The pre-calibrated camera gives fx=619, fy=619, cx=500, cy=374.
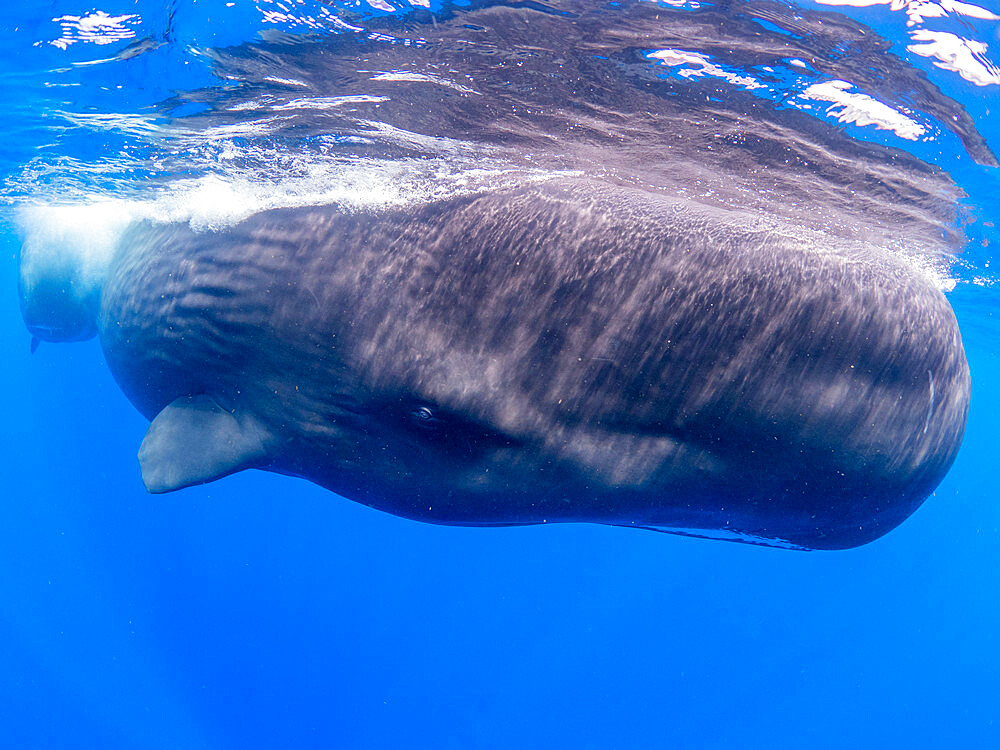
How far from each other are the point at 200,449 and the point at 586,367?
268cm

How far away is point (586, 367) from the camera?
340 cm

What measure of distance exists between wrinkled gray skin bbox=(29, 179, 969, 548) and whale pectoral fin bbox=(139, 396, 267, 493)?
0.02 m

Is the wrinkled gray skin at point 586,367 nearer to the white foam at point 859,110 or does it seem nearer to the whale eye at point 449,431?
the whale eye at point 449,431

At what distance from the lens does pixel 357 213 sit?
4.02 m

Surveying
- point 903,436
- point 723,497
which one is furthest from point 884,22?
point 723,497

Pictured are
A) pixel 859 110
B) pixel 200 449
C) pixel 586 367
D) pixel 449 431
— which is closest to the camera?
A: pixel 586 367

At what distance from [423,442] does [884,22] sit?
405 cm

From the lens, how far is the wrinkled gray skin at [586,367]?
10.7ft

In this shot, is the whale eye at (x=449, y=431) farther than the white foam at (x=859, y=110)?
No

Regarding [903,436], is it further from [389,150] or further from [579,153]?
[389,150]

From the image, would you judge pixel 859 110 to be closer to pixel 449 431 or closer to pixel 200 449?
pixel 449 431

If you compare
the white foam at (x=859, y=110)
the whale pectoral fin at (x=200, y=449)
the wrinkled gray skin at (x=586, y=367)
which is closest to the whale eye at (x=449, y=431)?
the wrinkled gray skin at (x=586, y=367)

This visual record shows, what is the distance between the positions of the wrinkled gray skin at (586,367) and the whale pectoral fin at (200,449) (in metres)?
0.02

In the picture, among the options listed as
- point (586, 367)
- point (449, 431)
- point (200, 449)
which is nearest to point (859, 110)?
point (586, 367)
